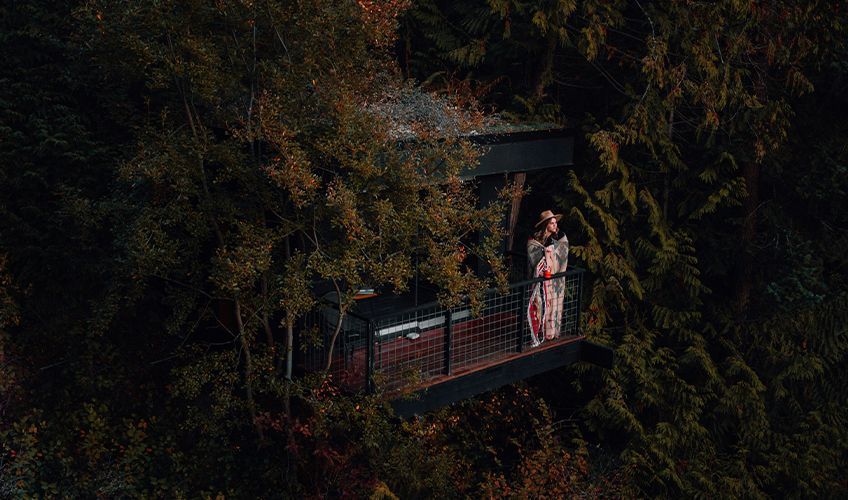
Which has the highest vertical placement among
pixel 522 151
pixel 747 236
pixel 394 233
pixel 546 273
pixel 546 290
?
pixel 522 151

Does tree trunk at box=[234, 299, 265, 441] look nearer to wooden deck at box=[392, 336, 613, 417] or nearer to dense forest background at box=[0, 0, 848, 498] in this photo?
dense forest background at box=[0, 0, 848, 498]

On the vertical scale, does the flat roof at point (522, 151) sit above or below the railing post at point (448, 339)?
above

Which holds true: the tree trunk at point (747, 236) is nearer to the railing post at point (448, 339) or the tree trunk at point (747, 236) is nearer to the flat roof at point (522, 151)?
the flat roof at point (522, 151)

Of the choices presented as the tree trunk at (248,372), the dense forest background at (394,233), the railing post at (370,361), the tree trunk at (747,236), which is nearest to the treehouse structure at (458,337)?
the railing post at (370,361)

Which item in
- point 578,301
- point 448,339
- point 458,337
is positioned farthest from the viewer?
point 578,301

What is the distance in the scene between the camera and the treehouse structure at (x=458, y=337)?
454 inches

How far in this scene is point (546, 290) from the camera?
1321 cm

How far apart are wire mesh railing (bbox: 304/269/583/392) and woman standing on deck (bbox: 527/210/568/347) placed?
2 cm

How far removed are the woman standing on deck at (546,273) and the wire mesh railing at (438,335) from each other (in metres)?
0.02

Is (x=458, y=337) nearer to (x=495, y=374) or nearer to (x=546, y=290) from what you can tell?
(x=495, y=374)

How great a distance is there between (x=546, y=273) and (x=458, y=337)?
5.40 feet

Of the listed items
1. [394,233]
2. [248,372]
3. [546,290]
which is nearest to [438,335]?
[546,290]

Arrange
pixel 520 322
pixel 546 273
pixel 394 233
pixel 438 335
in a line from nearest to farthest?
pixel 394 233 < pixel 520 322 < pixel 438 335 < pixel 546 273

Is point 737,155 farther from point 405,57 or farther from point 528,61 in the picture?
point 405,57
